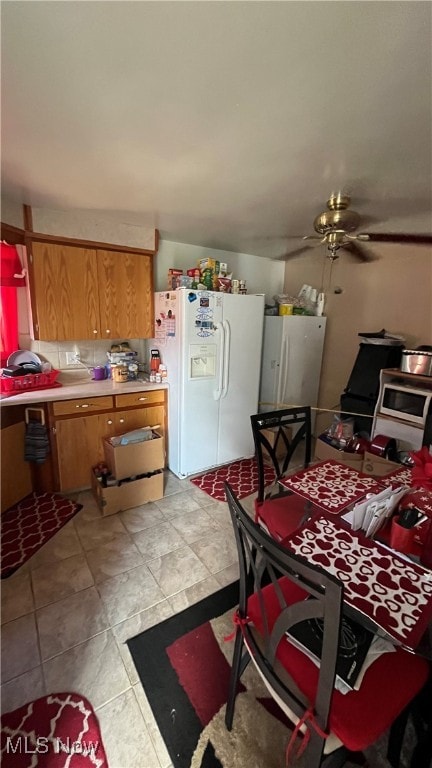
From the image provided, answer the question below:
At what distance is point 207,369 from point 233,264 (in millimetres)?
1556

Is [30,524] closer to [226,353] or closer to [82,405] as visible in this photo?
[82,405]

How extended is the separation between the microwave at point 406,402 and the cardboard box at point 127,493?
1997mm

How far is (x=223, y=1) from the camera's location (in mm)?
737

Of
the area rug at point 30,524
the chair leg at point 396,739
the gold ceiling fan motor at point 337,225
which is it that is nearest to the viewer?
the chair leg at point 396,739

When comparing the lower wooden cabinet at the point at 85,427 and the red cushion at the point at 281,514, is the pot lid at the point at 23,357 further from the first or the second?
the red cushion at the point at 281,514

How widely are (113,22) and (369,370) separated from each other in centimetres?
260

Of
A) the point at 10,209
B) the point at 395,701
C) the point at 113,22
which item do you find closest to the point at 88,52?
the point at 113,22

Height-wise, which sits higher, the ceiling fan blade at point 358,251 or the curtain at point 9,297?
the ceiling fan blade at point 358,251

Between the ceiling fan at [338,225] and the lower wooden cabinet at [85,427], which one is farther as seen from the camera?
the lower wooden cabinet at [85,427]

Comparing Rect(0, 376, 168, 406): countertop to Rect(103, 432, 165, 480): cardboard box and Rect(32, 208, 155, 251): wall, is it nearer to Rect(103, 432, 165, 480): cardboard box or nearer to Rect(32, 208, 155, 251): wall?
Rect(103, 432, 165, 480): cardboard box

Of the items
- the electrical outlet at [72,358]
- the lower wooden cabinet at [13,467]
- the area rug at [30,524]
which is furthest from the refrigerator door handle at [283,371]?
the lower wooden cabinet at [13,467]

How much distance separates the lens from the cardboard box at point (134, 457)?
7.52 ft

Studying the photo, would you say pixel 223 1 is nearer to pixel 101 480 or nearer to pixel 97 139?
pixel 97 139

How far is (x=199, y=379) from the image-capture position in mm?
2662
